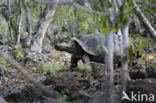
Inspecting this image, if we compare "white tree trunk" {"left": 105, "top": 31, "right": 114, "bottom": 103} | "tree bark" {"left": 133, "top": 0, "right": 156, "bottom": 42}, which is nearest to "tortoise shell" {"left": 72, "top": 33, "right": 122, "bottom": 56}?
"tree bark" {"left": 133, "top": 0, "right": 156, "bottom": 42}

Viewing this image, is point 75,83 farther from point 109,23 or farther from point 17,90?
point 109,23

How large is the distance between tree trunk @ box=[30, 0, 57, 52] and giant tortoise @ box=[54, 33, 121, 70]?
7.74 feet

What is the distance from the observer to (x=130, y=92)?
313cm

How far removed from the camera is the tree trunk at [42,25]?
776 cm

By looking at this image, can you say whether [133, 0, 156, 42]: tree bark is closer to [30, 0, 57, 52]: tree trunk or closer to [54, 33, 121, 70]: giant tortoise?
[54, 33, 121, 70]: giant tortoise

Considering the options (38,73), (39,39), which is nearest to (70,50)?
(38,73)

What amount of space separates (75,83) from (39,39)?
4.88 metres

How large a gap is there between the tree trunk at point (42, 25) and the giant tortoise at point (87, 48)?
2360 millimetres

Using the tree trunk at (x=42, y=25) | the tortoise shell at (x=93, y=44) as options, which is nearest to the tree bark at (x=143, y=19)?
the tortoise shell at (x=93, y=44)

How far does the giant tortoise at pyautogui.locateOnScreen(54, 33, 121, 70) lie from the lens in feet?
18.2

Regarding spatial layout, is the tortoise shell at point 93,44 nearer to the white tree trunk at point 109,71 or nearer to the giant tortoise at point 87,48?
the giant tortoise at point 87,48

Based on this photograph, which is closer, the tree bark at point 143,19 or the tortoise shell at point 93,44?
the tree bark at point 143,19

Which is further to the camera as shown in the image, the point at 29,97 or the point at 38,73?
the point at 38,73

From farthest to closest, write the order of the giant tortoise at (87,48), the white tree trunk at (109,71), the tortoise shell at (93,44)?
the tortoise shell at (93,44) → the giant tortoise at (87,48) → the white tree trunk at (109,71)
